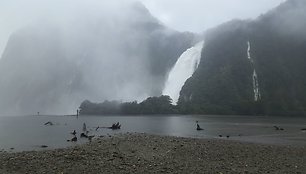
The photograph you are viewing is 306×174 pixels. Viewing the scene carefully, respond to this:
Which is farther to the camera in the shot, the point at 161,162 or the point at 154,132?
the point at 154,132

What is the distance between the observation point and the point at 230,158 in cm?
3106

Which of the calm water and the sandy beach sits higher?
the calm water

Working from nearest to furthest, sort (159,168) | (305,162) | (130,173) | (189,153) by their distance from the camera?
(130,173), (159,168), (305,162), (189,153)

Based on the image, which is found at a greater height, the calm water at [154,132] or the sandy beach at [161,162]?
the calm water at [154,132]

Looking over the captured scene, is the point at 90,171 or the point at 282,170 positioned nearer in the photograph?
the point at 90,171

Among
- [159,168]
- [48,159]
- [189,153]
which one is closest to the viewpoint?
[159,168]

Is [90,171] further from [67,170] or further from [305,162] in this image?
[305,162]

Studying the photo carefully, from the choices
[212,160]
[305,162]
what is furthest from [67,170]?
[305,162]

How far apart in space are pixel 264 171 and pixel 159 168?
256 inches

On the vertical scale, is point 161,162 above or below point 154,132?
below

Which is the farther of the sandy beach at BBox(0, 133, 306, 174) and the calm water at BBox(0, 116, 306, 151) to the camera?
the calm water at BBox(0, 116, 306, 151)

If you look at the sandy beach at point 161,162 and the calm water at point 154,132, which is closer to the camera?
the sandy beach at point 161,162

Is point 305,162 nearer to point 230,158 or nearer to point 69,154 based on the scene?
point 230,158

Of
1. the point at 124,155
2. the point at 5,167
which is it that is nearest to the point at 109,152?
the point at 124,155
